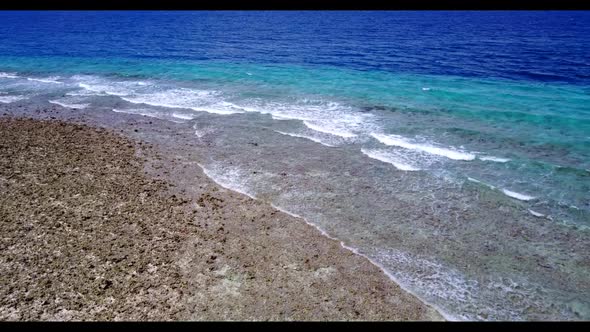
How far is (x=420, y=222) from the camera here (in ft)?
47.6

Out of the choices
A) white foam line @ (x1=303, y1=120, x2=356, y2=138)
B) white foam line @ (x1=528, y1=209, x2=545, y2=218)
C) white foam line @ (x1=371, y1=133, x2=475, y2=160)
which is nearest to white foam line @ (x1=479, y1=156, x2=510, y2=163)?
white foam line @ (x1=371, y1=133, x2=475, y2=160)

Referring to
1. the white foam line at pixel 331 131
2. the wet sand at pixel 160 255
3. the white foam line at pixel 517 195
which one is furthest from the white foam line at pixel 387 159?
the wet sand at pixel 160 255

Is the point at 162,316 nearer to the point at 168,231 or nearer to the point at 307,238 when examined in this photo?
the point at 168,231

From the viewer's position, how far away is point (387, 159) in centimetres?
1956

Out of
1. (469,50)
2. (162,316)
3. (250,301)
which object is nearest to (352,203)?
(250,301)

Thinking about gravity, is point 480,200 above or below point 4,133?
below

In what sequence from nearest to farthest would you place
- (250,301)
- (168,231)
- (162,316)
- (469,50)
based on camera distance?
(162,316), (250,301), (168,231), (469,50)

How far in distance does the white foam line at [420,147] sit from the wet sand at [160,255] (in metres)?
9.39

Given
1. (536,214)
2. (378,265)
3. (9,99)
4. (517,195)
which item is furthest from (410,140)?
(9,99)

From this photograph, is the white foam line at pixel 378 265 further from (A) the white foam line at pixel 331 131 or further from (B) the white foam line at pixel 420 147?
(B) the white foam line at pixel 420 147

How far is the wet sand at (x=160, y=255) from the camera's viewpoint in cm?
1041

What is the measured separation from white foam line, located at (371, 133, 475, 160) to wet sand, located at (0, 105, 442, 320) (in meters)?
9.39

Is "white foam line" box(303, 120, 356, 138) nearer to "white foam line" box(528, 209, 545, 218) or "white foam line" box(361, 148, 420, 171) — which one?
"white foam line" box(361, 148, 420, 171)
